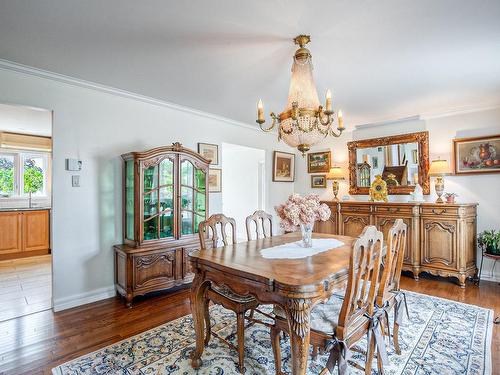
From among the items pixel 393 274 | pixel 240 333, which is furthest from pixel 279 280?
pixel 393 274

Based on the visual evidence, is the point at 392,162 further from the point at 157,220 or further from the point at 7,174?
the point at 7,174

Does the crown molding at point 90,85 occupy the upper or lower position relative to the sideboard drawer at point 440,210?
upper

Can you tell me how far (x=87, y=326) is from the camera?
100 inches

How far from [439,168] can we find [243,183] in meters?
Answer: 3.80

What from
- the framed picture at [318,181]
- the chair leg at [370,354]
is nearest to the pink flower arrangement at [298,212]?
the chair leg at [370,354]

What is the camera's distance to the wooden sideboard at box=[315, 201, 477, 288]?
139 inches

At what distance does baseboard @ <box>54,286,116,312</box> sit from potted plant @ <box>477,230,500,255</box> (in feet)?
15.3

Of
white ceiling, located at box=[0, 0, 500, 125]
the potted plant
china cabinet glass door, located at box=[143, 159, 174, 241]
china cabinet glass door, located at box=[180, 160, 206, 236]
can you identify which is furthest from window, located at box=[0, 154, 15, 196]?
the potted plant

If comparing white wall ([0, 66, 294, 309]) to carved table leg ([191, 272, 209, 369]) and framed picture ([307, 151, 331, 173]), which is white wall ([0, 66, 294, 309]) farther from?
framed picture ([307, 151, 331, 173])

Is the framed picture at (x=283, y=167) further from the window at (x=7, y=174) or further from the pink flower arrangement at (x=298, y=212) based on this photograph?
the window at (x=7, y=174)

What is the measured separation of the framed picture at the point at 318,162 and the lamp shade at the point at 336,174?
342 millimetres

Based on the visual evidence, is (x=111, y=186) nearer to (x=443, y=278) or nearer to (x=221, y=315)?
(x=221, y=315)

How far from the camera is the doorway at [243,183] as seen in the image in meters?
5.68

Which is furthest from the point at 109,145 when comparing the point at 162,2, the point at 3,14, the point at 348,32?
the point at 348,32
